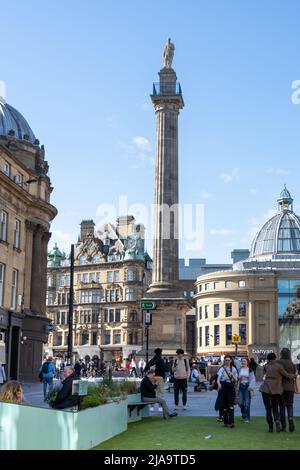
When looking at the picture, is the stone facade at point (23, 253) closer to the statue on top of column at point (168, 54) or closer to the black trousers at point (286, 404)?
the statue on top of column at point (168, 54)

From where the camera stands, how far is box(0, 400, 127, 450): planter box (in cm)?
952

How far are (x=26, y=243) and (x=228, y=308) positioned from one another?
208ft

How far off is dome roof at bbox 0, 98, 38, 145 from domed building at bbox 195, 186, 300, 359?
54.7 m

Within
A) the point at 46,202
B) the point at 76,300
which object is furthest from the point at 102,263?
the point at 46,202

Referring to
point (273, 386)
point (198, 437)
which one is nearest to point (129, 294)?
point (273, 386)

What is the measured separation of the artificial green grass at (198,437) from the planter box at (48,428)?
0.44 m

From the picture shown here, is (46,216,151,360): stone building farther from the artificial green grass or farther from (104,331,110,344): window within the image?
the artificial green grass

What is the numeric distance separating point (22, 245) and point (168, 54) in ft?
75.6

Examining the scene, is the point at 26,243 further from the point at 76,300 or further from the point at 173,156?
the point at 76,300

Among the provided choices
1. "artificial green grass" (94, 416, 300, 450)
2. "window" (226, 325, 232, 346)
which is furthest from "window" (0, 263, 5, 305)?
"window" (226, 325, 232, 346)

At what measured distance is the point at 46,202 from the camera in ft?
159

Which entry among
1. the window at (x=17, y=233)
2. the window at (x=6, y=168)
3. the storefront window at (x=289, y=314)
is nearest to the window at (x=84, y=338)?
the storefront window at (x=289, y=314)

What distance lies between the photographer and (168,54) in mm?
59031

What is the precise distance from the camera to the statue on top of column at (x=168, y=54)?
58.8m
